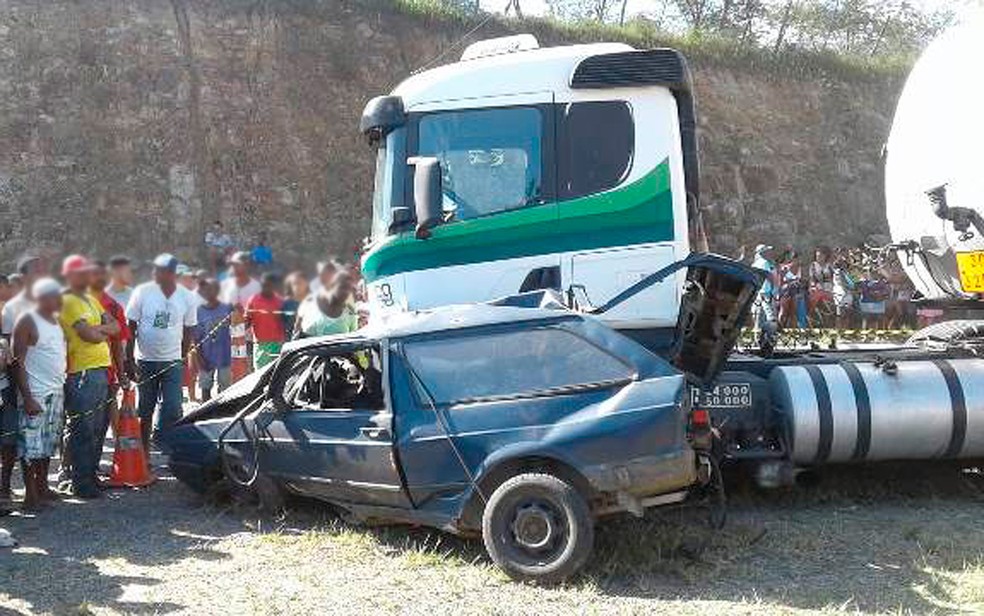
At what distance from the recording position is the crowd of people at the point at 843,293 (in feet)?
29.0

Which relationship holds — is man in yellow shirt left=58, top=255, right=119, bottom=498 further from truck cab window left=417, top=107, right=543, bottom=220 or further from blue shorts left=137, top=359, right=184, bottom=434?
truck cab window left=417, top=107, right=543, bottom=220

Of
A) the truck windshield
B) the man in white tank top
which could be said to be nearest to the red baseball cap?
the man in white tank top

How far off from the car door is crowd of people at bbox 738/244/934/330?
3.67 m

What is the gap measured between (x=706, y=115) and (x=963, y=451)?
757 inches

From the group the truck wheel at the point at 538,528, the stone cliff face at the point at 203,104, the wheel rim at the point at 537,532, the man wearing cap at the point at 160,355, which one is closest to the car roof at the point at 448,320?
the truck wheel at the point at 538,528

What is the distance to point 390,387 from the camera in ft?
17.6

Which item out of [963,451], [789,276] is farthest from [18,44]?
[963,451]

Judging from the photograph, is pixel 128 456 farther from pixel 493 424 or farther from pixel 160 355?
pixel 493 424

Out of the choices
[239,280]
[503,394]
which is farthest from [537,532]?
[239,280]

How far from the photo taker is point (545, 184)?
243 inches

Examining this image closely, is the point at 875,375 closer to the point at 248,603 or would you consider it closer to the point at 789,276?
the point at 248,603

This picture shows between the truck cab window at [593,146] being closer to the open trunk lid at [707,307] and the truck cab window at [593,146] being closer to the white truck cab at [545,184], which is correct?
the white truck cab at [545,184]

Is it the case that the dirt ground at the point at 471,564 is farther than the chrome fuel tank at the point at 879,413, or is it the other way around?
the chrome fuel tank at the point at 879,413

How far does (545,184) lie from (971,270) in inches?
131
